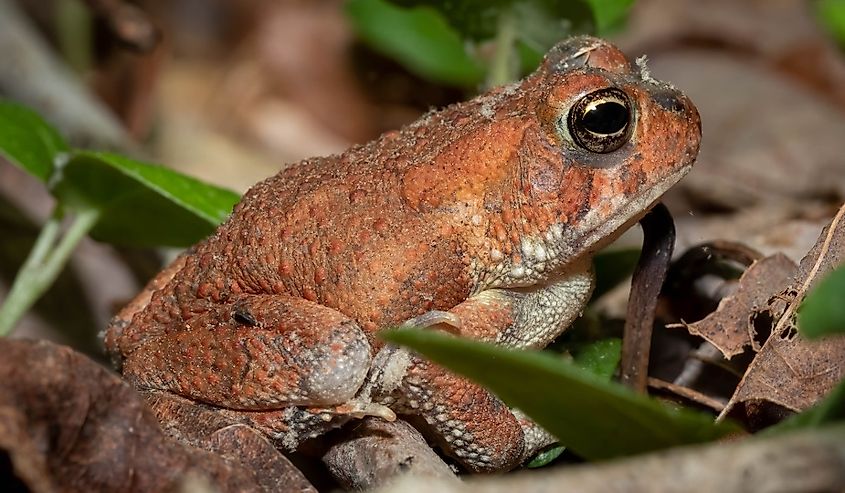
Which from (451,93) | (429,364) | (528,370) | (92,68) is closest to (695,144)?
(429,364)

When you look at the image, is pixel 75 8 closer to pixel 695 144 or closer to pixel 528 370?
pixel 695 144

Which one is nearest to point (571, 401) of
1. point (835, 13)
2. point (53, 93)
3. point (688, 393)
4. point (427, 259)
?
point (427, 259)

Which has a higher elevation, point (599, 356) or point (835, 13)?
point (835, 13)

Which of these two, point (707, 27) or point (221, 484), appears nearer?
point (221, 484)

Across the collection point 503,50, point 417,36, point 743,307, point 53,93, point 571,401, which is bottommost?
point 571,401

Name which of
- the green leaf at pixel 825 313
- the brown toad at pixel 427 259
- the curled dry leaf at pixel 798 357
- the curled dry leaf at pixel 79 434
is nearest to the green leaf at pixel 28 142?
the brown toad at pixel 427 259

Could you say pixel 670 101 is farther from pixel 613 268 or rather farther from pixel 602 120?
pixel 613 268
